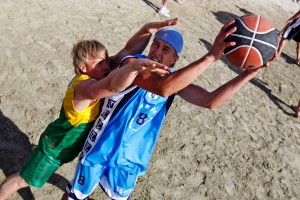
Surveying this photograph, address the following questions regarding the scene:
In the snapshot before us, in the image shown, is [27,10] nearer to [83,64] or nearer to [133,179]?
[83,64]

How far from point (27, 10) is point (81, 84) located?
5233mm

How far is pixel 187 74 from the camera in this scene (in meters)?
2.37

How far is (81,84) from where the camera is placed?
284 centimetres

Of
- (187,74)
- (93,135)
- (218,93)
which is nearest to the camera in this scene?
(187,74)

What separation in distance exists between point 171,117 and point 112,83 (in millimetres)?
3521

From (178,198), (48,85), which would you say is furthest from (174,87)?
(48,85)

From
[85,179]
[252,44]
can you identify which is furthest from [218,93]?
[85,179]

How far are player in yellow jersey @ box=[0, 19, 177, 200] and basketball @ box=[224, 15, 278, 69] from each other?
0.57m

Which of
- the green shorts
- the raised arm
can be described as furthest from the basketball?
the green shorts

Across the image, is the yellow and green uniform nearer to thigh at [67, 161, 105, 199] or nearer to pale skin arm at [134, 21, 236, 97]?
thigh at [67, 161, 105, 199]

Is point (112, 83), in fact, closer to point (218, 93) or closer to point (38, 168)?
point (218, 93)

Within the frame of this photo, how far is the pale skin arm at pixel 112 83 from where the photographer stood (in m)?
2.26

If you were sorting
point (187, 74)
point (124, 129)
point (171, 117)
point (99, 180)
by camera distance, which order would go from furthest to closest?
1. point (171, 117)
2. point (99, 180)
3. point (124, 129)
4. point (187, 74)

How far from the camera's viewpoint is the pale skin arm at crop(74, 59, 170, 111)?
7.40 feet
